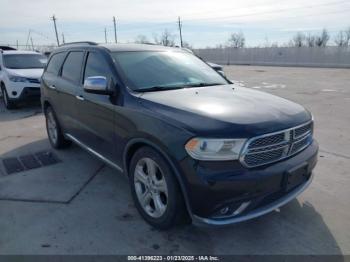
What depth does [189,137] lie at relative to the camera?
2645mm

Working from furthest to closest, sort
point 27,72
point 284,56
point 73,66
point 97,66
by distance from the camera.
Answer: point 284,56
point 27,72
point 73,66
point 97,66

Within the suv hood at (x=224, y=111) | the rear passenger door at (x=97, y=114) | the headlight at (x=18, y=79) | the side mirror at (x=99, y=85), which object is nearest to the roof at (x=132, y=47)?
the rear passenger door at (x=97, y=114)

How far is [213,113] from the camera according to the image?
111 inches

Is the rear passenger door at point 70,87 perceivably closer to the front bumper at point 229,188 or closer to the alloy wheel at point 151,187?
the alloy wheel at point 151,187

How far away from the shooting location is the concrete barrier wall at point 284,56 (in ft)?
103

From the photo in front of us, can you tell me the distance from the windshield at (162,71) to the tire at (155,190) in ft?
2.65

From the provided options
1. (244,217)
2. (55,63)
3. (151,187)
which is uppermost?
(55,63)

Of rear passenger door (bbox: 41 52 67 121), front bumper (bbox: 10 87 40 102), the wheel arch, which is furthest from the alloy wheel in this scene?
front bumper (bbox: 10 87 40 102)

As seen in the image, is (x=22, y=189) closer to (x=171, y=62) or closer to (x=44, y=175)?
(x=44, y=175)

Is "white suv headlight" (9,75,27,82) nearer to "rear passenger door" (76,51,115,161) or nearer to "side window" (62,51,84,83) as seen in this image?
"side window" (62,51,84,83)

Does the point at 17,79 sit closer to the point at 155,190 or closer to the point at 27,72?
the point at 27,72

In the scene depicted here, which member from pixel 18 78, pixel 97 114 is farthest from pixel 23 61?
pixel 97 114

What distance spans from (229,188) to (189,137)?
1.66 ft

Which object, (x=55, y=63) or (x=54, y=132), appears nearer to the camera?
(x=55, y=63)
